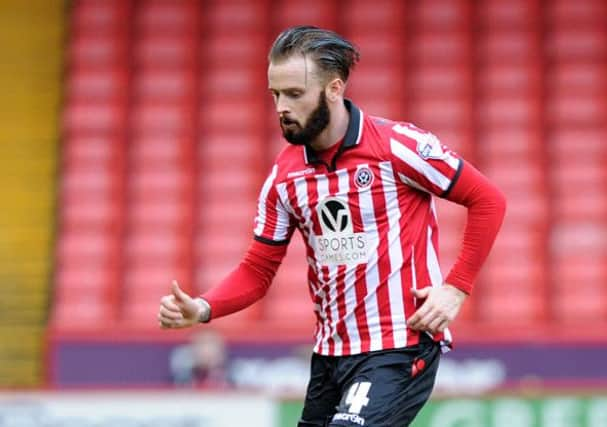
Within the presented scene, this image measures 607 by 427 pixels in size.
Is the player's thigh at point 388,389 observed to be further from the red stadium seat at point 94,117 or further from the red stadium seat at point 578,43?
the red stadium seat at point 578,43

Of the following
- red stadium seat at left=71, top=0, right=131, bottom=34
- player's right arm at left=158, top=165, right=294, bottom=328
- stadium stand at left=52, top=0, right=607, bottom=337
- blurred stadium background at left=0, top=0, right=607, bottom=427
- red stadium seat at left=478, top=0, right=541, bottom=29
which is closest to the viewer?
player's right arm at left=158, top=165, right=294, bottom=328

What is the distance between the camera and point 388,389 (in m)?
4.20

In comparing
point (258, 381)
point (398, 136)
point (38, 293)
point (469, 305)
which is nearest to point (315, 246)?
point (398, 136)

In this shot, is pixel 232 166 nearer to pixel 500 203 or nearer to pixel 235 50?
pixel 235 50

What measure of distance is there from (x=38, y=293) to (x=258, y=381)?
234 cm

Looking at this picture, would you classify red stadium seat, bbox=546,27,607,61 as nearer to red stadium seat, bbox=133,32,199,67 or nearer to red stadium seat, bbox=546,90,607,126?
red stadium seat, bbox=546,90,607,126

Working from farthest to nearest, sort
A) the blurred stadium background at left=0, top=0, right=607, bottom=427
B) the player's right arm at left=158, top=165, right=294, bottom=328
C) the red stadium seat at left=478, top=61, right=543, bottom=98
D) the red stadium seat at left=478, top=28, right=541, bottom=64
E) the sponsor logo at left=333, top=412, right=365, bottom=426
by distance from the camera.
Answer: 1. the red stadium seat at left=478, top=28, right=541, bottom=64
2. the red stadium seat at left=478, top=61, right=543, bottom=98
3. the blurred stadium background at left=0, top=0, right=607, bottom=427
4. the player's right arm at left=158, top=165, right=294, bottom=328
5. the sponsor logo at left=333, top=412, right=365, bottom=426

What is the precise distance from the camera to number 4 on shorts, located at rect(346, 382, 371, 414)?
13.6 feet

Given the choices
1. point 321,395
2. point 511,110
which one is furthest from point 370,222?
point 511,110

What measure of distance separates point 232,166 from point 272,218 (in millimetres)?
6823

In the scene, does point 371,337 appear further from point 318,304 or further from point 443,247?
point 443,247

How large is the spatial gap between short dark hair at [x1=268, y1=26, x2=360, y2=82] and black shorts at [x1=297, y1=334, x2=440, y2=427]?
91 cm

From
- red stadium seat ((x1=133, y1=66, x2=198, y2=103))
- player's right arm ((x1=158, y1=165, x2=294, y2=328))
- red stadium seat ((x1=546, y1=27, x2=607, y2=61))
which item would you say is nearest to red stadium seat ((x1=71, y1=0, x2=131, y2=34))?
red stadium seat ((x1=133, y1=66, x2=198, y2=103))

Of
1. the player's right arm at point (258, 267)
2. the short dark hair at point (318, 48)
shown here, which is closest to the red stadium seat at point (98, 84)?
the player's right arm at point (258, 267)
